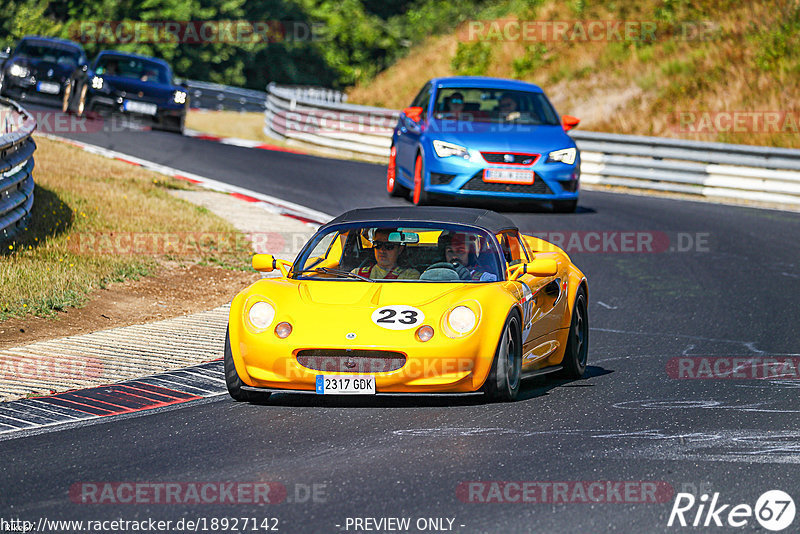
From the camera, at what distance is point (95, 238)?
13742 mm

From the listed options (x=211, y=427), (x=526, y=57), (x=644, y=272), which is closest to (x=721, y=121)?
(x=526, y=57)

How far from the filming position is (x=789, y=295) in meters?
12.8

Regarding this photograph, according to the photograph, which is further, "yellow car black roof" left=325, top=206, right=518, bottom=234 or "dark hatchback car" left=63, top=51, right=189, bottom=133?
"dark hatchback car" left=63, top=51, right=189, bottom=133

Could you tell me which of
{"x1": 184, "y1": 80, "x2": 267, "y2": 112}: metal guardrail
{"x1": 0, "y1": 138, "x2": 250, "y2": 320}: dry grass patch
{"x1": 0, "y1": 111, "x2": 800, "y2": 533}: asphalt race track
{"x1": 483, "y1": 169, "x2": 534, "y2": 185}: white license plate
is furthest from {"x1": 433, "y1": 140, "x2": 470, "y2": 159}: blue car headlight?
{"x1": 184, "y1": 80, "x2": 267, "y2": 112}: metal guardrail

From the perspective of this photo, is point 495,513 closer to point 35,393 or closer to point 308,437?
point 308,437

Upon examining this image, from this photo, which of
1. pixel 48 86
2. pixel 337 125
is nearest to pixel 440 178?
pixel 337 125

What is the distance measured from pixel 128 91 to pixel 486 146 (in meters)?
11.9

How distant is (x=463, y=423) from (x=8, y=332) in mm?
4445

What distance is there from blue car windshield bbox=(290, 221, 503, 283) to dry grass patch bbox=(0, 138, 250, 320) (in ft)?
10.4

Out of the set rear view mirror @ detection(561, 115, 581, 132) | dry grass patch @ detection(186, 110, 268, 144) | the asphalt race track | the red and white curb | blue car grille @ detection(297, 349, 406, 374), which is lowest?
dry grass patch @ detection(186, 110, 268, 144)

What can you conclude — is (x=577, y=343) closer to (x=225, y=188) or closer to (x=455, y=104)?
(x=455, y=104)

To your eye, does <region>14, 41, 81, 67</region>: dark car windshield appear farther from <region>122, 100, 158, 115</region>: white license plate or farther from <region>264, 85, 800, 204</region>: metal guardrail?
<region>264, 85, 800, 204</region>: metal guardrail

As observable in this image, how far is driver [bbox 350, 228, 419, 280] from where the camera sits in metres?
8.41

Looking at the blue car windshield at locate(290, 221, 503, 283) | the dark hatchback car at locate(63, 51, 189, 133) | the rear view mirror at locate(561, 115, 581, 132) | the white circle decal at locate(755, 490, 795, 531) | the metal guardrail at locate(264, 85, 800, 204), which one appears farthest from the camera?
the dark hatchback car at locate(63, 51, 189, 133)
